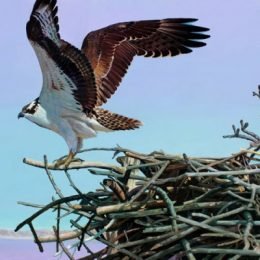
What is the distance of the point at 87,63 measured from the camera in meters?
2.65

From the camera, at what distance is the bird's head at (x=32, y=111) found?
2.87 meters

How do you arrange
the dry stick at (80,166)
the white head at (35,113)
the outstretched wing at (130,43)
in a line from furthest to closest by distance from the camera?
the outstretched wing at (130,43), the white head at (35,113), the dry stick at (80,166)

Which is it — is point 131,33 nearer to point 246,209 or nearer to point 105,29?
point 105,29

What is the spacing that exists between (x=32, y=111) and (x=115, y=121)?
1.17 ft

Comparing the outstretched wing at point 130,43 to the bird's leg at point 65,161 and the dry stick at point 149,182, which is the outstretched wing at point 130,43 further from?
the dry stick at point 149,182

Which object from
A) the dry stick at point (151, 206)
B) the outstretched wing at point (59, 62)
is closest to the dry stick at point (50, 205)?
the dry stick at point (151, 206)

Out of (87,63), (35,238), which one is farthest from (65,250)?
(87,63)

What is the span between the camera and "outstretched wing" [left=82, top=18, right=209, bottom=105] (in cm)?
319

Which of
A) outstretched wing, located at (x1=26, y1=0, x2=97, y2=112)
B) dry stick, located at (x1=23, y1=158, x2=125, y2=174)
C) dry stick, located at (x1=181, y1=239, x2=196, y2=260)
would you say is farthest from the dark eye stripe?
dry stick, located at (x1=181, y1=239, x2=196, y2=260)

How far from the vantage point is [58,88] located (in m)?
2.89

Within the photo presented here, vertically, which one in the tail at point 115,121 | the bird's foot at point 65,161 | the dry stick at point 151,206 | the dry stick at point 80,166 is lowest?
the dry stick at point 151,206

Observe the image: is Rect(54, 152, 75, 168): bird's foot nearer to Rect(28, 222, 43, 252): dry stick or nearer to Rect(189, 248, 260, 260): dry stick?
Rect(28, 222, 43, 252): dry stick

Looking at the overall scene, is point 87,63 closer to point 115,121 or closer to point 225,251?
point 115,121

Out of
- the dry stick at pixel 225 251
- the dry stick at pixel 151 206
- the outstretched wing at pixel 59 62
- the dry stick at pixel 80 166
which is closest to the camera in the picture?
the dry stick at pixel 225 251
